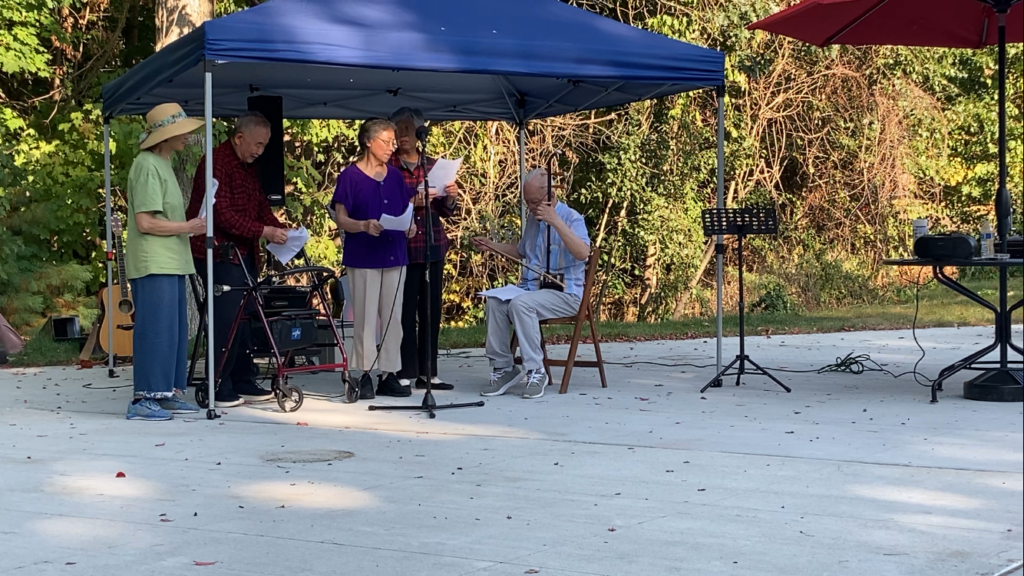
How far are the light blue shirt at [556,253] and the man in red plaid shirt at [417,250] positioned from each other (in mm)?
556

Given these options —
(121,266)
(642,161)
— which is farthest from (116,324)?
(642,161)

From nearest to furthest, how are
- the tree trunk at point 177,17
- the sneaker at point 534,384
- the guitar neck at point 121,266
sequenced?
the sneaker at point 534,384 < the guitar neck at point 121,266 < the tree trunk at point 177,17

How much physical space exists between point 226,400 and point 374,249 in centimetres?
129

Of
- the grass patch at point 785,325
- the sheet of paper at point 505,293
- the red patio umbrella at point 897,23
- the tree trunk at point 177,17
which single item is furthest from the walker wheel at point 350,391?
the tree trunk at point 177,17

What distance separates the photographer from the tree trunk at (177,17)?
40.5 feet

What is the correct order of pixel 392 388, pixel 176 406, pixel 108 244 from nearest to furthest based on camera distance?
pixel 176 406 < pixel 392 388 < pixel 108 244

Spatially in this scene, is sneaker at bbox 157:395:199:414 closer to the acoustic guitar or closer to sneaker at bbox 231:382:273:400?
sneaker at bbox 231:382:273:400

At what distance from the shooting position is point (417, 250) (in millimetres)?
8547

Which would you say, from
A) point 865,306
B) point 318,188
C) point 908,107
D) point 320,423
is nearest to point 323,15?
point 320,423

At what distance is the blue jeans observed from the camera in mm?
7285

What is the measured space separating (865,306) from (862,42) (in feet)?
31.2

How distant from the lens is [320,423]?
23.8ft

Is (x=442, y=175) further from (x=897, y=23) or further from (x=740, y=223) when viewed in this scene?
(x=897, y=23)

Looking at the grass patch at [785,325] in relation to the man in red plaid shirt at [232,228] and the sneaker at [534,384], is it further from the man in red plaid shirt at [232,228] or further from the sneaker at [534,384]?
the man in red plaid shirt at [232,228]
